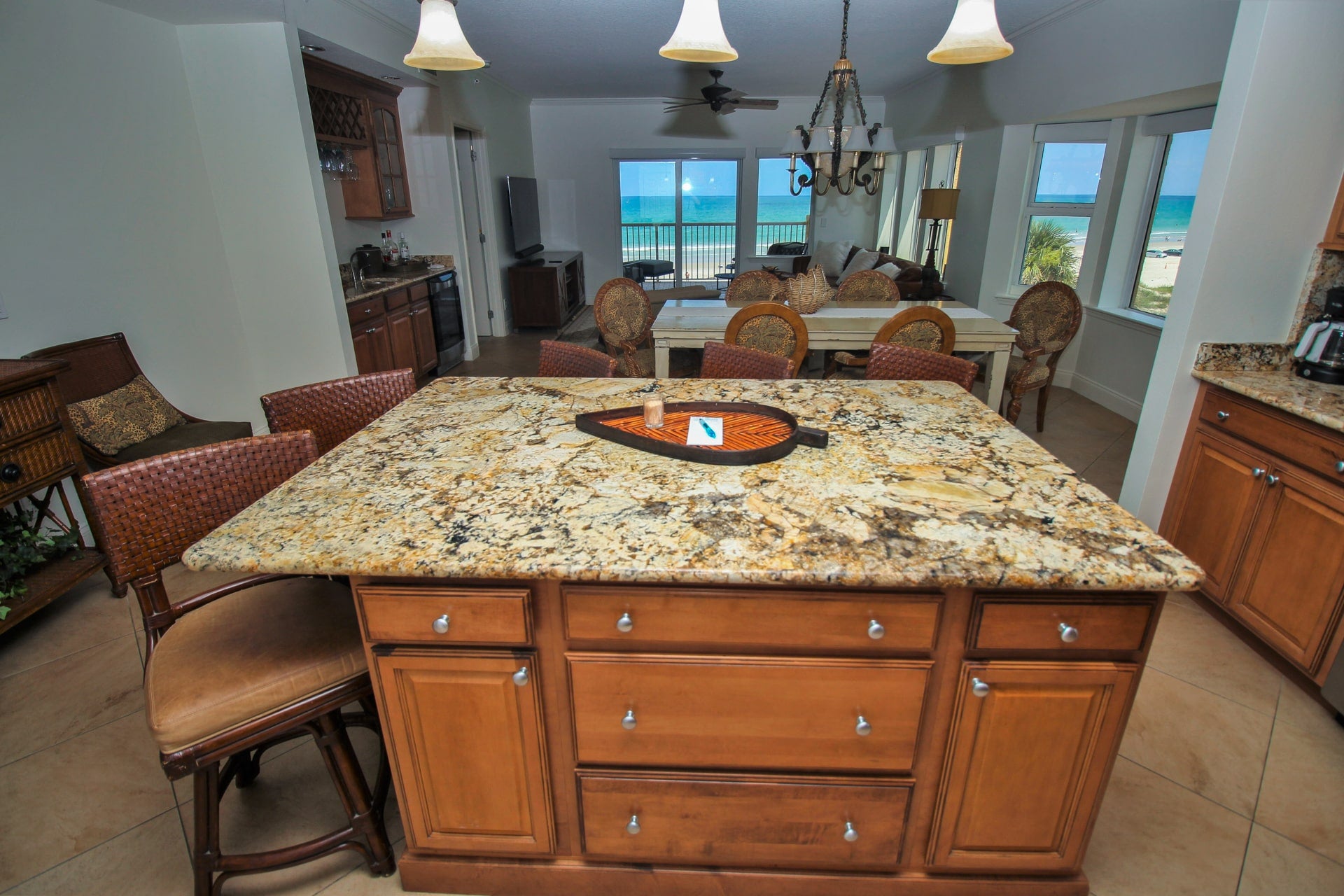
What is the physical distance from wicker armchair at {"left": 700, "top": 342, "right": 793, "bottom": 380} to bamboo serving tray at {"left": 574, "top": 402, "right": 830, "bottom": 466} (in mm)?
479

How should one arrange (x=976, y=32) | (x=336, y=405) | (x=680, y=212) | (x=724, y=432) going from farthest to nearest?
(x=680, y=212) → (x=336, y=405) → (x=976, y=32) → (x=724, y=432)

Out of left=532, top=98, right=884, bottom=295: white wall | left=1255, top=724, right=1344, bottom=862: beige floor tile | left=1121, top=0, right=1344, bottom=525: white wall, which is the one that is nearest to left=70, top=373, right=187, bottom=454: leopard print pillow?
left=1255, top=724, right=1344, bottom=862: beige floor tile

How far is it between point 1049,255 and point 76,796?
6561 millimetres

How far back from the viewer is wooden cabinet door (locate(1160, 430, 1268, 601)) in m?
2.21

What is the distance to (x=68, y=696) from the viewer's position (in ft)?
6.82

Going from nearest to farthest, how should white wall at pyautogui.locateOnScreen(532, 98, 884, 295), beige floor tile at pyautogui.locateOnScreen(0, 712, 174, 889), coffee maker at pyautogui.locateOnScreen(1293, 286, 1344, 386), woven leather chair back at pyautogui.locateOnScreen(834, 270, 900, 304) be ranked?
beige floor tile at pyautogui.locateOnScreen(0, 712, 174, 889), coffee maker at pyautogui.locateOnScreen(1293, 286, 1344, 386), woven leather chair back at pyautogui.locateOnScreen(834, 270, 900, 304), white wall at pyautogui.locateOnScreen(532, 98, 884, 295)

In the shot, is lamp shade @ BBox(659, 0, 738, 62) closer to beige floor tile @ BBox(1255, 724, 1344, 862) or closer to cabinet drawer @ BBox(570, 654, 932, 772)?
cabinet drawer @ BBox(570, 654, 932, 772)

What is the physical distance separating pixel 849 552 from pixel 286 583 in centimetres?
131

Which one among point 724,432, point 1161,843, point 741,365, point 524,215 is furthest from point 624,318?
point 524,215

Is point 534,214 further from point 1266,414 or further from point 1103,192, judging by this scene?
point 1266,414

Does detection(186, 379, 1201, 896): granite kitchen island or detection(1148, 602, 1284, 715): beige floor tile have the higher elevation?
detection(186, 379, 1201, 896): granite kitchen island

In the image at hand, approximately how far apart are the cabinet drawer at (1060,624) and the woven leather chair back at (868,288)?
12.0 ft

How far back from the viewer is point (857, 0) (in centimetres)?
407

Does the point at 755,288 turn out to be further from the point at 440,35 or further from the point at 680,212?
the point at 680,212
